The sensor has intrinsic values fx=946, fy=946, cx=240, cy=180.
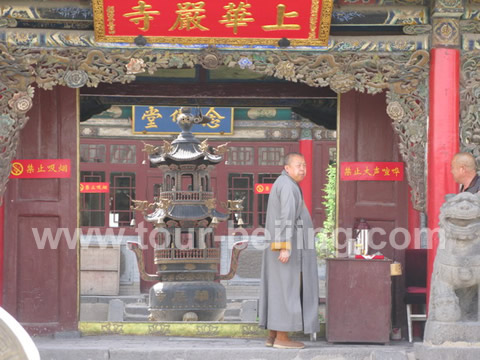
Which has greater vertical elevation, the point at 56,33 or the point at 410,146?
the point at 56,33

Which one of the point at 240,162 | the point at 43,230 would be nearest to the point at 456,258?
the point at 43,230

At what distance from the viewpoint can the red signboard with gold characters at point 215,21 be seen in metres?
8.02

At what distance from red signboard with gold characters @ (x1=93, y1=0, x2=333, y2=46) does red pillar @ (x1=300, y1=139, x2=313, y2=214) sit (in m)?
8.15

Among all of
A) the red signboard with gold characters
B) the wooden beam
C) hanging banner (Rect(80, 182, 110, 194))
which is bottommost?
hanging banner (Rect(80, 182, 110, 194))

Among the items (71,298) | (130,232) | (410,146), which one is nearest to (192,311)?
(71,298)

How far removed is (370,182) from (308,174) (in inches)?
283

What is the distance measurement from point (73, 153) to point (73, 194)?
0.39 metres

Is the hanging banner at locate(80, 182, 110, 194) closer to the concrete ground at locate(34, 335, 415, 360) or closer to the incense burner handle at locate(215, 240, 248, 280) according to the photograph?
the incense burner handle at locate(215, 240, 248, 280)

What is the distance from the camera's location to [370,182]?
9117mm

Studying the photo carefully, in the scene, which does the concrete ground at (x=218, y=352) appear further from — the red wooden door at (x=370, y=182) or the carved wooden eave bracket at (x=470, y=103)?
the carved wooden eave bracket at (x=470, y=103)

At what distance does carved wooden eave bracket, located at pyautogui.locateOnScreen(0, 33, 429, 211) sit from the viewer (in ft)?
27.0

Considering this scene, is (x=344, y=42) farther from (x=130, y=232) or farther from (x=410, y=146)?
(x=130, y=232)

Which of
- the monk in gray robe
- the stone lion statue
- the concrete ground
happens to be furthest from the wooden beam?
the stone lion statue

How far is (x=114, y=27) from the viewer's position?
8141 mm
